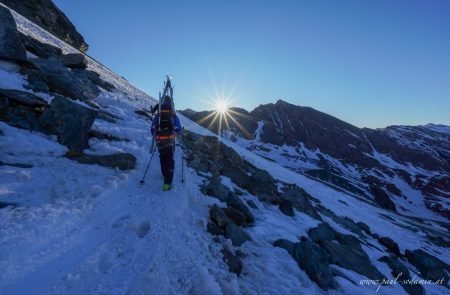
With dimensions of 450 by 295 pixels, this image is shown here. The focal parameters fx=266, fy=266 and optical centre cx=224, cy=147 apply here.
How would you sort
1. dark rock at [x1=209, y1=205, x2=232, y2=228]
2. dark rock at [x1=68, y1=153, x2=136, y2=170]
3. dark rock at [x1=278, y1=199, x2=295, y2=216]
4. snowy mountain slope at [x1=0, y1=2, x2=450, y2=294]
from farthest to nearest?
dark rock at [x1=278, y1=199, x2=295, y2=216] < dark rock at [x1=68, y1=153, x2=136, y2=170] < dark rock at [x1=209, y1=205, x2=232, y2=228] < snowy mountain slope at [x1=0, y1=2, x2=450, y2=294]

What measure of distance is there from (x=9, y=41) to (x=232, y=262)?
1589 centimetres

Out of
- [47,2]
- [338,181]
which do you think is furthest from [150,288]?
[338,181]

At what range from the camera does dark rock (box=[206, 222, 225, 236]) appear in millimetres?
8820

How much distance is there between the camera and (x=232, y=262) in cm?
756

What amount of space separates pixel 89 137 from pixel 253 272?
30.8ft

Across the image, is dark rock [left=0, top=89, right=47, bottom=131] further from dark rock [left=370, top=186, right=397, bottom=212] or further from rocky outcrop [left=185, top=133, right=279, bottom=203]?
dark rock [left=370, top=186, right=397, bottom=212]

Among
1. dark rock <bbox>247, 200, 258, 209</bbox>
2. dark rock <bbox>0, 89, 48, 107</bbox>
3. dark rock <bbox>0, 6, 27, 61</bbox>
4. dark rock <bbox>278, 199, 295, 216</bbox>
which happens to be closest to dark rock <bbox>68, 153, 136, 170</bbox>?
dark rock <bbox>0, 89, 48, 107</bbox>

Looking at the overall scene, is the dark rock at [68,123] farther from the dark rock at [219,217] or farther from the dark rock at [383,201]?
the dark rock at [383,201]

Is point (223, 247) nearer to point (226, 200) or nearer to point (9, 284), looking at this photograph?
point (226, 200)

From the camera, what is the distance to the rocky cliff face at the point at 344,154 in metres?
102

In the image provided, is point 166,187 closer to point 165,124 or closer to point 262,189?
point 165,124

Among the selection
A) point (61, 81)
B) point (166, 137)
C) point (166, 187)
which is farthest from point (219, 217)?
point (61, 81)

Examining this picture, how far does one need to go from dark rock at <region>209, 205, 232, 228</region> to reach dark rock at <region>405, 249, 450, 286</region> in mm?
14621

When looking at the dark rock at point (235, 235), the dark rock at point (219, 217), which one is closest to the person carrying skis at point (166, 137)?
the dark rock at point (219, 217)
